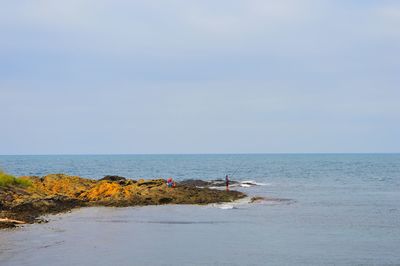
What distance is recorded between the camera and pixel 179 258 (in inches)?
811

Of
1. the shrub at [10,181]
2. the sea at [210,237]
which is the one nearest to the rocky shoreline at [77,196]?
the shrub at [10,181]

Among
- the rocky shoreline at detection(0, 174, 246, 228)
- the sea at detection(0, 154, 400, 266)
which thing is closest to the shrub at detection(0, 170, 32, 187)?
the rocky shoreline at detection(0, 174, 246, 228)

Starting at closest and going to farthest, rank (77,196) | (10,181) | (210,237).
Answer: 1. (210,237)
2. (10,181)
3. (77,196)

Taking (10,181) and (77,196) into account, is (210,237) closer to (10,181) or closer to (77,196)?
(77,196)

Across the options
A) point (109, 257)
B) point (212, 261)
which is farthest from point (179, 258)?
point (109, 257)

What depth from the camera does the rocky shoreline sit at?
32.8 meters

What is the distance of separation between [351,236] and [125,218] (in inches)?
505

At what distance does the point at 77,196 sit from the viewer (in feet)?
135

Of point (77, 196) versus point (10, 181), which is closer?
point (10, 181)

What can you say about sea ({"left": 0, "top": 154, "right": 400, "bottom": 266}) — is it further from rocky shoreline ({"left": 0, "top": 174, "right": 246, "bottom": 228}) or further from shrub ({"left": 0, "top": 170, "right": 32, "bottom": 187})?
shrub ({"left": 0, "top": 170, "right": 32, "bottom": 187})

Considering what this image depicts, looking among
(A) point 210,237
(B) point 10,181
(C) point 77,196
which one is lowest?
(A) point 210,237

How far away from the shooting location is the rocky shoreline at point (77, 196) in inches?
1292

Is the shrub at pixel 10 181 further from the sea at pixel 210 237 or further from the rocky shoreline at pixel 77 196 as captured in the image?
the sea at pixel 210 237

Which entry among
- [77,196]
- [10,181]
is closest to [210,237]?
[77,196]
